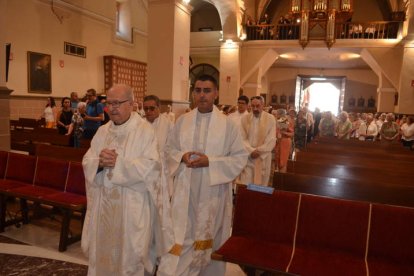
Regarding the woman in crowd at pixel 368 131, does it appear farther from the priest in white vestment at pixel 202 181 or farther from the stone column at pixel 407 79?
the priest in white vestment at pixel 202 181

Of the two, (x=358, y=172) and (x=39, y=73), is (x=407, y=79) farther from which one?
(x=39, y=73)

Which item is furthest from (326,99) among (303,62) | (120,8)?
(120,8)

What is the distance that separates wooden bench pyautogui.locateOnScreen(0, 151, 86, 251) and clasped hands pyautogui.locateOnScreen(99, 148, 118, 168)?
5.22 ft

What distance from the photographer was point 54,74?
41.4 ft

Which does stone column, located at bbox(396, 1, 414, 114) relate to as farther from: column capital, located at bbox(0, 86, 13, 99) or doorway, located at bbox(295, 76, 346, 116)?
column capital, located at bbox(0, 86, 13, 99)

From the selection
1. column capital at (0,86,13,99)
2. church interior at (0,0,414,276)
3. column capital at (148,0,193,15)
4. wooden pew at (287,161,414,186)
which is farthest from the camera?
column capital at (148,0,193,15)

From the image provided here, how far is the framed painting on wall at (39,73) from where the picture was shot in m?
11.6

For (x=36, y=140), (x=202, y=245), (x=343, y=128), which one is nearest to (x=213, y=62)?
(x=343, y=128)

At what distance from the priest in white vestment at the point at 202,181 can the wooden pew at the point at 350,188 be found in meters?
0.94

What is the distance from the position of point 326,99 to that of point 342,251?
21828 millimetres

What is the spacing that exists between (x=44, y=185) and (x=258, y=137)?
3.13m

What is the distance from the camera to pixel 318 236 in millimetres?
2854

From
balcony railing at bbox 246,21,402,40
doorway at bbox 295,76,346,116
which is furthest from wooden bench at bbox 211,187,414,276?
doorway at bbox 295,76,346,116

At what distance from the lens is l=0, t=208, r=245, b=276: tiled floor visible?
11.5 ft
